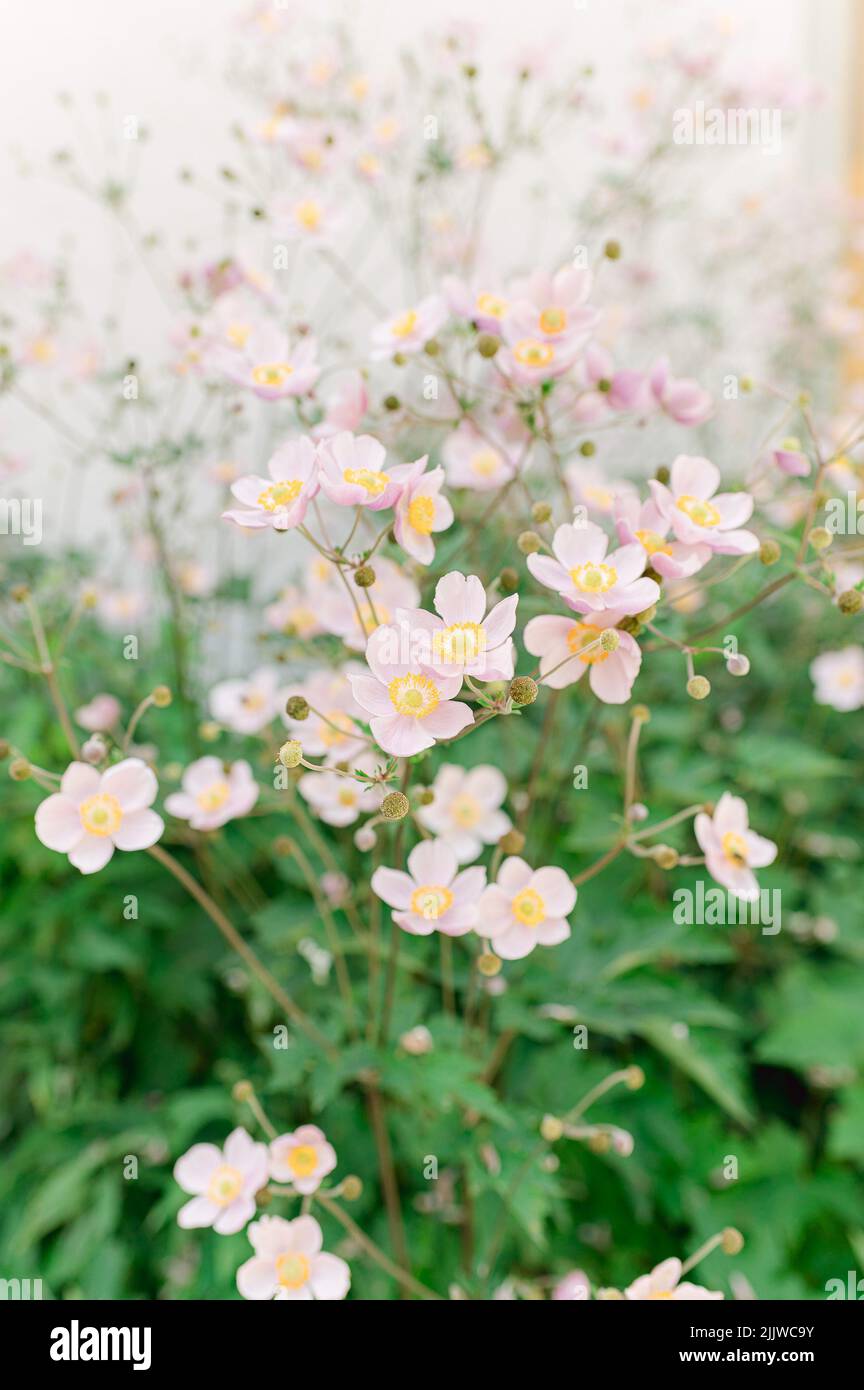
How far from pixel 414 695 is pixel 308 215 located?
0.70m

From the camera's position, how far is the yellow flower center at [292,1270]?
577 millimetres

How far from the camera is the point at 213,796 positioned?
2.41 feet

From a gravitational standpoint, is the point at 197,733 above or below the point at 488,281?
below

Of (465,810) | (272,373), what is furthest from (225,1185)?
(272,373)

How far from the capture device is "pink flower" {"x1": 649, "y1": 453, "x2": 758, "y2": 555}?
1.83 ft

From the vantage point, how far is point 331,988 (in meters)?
0.93

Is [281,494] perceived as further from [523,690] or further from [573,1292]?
[573,1292]

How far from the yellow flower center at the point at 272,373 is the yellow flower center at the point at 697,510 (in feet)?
0.93

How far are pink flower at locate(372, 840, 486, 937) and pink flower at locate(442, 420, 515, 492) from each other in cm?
37

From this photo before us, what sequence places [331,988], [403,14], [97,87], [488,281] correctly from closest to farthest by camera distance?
[488,281] < [331,988] < [97,87] < [403,14]

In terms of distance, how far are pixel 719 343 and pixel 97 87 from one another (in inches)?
56.0

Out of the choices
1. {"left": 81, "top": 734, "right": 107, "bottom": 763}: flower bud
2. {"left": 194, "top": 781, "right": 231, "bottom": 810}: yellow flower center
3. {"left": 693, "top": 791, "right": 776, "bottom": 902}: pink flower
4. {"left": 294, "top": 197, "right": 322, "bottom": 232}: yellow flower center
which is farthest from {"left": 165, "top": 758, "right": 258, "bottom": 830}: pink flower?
{"left": 294, "top": 197, "right": 322, "bottom": 232}: yellow flower center
